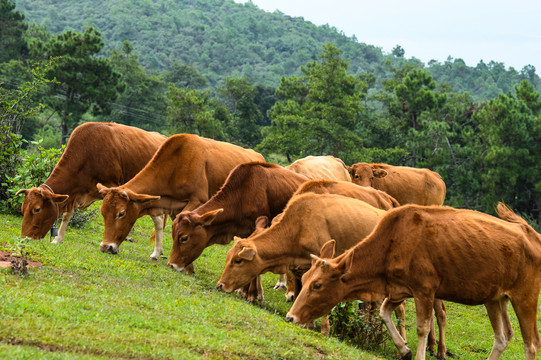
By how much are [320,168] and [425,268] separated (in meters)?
8.84

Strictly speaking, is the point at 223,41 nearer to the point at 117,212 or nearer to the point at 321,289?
the point at 117,212

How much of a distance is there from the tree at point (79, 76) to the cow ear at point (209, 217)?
37369 millimetres

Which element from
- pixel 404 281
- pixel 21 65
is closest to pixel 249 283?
pixel 404 281

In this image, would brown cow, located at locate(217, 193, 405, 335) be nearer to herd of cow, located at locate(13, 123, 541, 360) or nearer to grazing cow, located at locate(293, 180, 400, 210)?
herd of cow, located at locate(13, 123, 541, 360)

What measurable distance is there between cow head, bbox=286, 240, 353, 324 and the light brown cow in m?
4.65

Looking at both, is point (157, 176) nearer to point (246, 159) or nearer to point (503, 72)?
point (246, 159)

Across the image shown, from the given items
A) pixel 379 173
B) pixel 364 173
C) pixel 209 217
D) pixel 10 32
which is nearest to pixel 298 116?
pixel 10 32

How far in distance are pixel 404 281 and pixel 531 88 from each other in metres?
45.3

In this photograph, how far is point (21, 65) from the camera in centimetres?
5519

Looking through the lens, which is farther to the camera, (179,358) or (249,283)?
(249,283)

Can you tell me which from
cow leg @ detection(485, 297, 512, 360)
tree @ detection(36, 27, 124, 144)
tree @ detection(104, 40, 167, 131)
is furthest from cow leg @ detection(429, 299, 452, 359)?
tree @ detection(104, 40, 167, 131)

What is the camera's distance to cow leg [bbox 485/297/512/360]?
393 inches

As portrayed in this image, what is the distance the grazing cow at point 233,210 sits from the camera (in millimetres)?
11938

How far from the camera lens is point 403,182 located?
24094 mm
